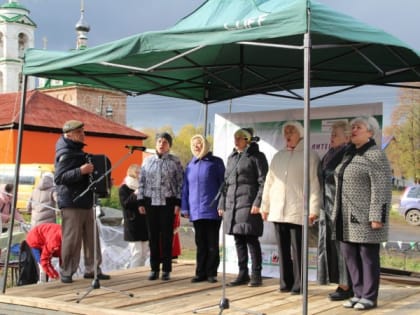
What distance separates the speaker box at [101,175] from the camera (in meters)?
6.19

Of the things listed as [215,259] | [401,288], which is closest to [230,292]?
[215,259]

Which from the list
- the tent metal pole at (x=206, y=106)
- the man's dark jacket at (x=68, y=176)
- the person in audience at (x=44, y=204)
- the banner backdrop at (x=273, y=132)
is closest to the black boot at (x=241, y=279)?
the banner backdrop at (x=273, y=132)

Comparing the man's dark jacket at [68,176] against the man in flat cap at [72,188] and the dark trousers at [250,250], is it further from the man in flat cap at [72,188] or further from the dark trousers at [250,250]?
the dark trousers at [250,250]

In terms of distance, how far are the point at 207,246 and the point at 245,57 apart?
7.35ft

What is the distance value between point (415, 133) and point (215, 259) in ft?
111

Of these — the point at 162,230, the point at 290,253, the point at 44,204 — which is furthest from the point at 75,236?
the point at 290,253

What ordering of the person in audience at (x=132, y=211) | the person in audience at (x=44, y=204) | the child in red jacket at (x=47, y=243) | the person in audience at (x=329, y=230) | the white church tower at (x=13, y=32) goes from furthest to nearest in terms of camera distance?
the white church tower at (x=13, y=32) → the person in audience at (x=44, y=204) → the person in audience at (x=132, y=211) → the child in red jacket at (x=47, y=243) → the person in audience at (x=329, y=230)

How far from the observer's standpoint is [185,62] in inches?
277

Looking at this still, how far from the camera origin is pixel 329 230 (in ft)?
20.6

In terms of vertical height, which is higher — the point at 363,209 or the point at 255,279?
the point at 363,209

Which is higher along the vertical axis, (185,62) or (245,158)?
(185,62)

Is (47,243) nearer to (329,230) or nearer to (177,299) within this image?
(177,299)

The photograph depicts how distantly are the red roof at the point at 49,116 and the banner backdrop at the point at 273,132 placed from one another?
21.8m

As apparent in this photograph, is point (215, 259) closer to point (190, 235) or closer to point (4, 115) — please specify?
point (190, 235)
